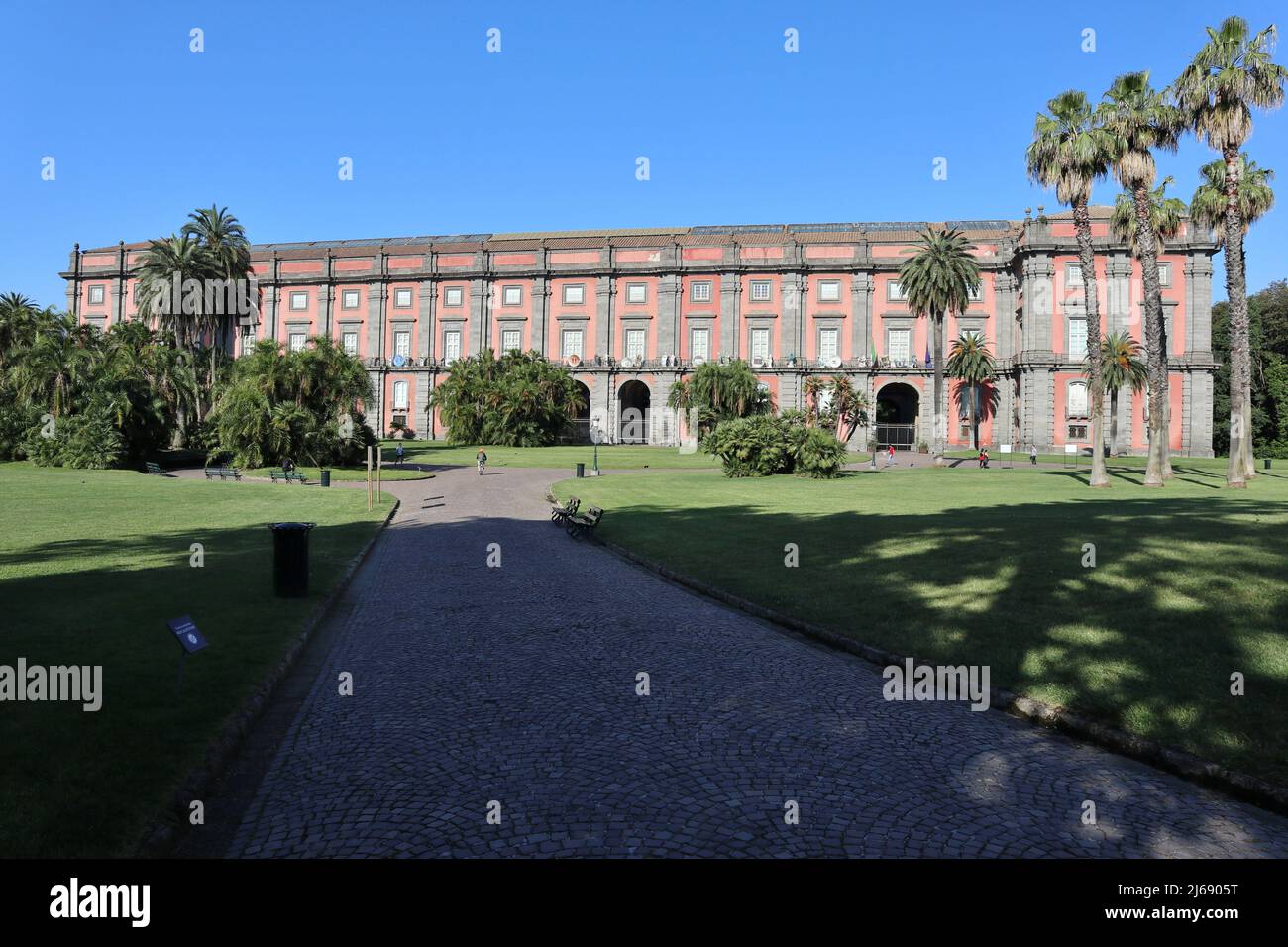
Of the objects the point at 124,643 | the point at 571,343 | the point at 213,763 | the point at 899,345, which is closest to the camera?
the point at 213,763

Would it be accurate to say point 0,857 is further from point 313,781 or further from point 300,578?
point 300,578

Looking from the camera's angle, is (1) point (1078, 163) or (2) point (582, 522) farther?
(1) point (1078, 163)

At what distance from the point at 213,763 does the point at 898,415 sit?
221 ft

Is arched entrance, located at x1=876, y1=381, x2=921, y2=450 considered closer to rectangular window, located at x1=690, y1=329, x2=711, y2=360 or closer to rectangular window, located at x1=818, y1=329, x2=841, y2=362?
rectangular window, located at x1=818, y1=329, x2=841, y2=362

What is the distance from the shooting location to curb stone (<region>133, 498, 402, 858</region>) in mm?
4246

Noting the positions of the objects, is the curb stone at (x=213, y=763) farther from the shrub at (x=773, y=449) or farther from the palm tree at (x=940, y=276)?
the palm tree at (x=940, y=276)

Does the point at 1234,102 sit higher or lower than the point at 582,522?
higher

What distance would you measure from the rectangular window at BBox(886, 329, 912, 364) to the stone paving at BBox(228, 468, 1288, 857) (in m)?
59.1

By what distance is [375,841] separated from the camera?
4.27 meters

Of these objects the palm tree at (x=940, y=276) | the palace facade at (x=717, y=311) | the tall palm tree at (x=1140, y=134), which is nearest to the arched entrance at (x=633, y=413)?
the palace facade at (x=717, y=311)

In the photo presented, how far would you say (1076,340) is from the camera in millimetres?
57031

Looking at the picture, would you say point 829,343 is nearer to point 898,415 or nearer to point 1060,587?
point 898,415

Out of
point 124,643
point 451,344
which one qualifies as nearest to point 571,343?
point 451,344

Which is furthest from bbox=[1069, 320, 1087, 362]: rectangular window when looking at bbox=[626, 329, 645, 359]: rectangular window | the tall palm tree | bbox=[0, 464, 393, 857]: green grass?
bbox=[0, 464, 393, 857]: green grass
